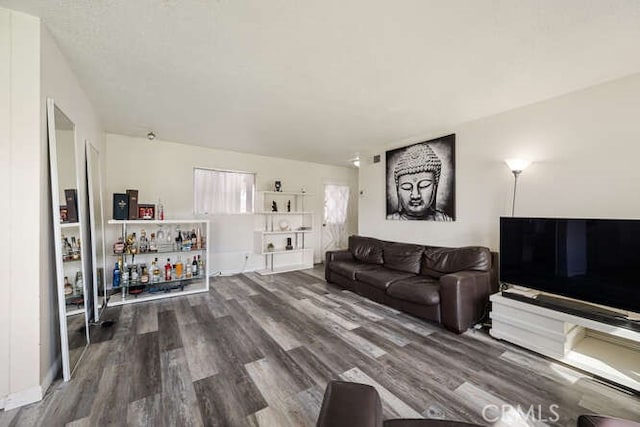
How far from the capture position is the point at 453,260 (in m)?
3.10

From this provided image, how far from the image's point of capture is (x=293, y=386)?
5.81 feet

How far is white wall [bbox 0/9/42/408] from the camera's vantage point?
1.54m

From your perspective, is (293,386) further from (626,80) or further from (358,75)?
(626,80)

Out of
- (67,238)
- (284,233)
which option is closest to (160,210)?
(67,238)

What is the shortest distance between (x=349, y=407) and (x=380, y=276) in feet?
8.43

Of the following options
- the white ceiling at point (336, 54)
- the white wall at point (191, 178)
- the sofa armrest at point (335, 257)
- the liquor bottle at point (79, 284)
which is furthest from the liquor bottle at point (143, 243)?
the sofa armrest at point (335, 257)

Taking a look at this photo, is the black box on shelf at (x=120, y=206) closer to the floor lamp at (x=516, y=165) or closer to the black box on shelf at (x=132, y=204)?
the black box on shelf at (x=132, y=204)

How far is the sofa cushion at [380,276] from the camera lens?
317 centimetres

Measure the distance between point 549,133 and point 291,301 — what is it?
3550 mm

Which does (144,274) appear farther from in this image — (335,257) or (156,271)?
(335,257)

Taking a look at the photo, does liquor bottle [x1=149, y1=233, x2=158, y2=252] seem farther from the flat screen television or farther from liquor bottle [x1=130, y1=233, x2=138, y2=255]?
the flat screen television

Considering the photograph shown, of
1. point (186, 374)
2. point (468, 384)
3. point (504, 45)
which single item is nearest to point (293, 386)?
point (186, 374)

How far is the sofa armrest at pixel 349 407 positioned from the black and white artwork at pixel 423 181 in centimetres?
307

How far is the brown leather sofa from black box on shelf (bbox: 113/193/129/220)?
10.1 ft
